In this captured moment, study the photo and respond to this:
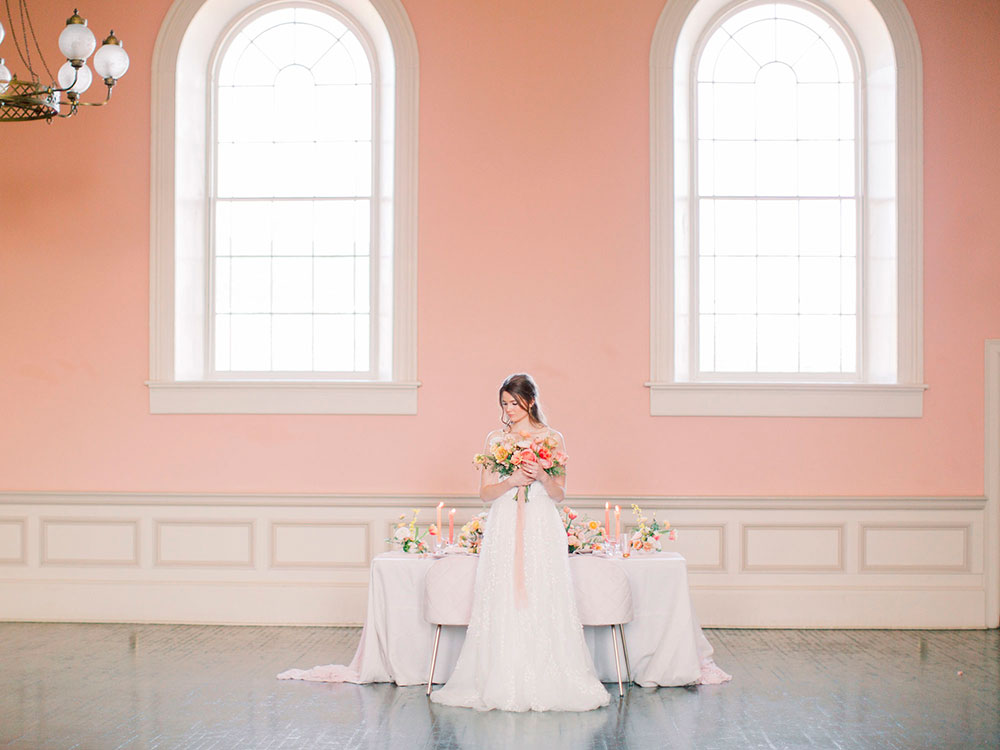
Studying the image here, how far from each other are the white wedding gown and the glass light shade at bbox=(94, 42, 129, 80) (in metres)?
2.97

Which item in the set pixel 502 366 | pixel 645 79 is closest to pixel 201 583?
pixel 502 366

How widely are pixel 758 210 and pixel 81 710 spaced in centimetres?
576

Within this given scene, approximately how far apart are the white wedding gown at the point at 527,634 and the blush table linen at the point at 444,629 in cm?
37

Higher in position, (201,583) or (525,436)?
(525,436)

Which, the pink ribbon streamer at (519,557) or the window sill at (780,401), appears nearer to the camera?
the pink ribbon streamer at (519,557)

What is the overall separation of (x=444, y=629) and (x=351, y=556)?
1760 mm

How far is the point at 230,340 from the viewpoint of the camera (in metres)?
7.91

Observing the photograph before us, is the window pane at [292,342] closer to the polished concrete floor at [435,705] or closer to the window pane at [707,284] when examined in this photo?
the polished concrete floor at [435,705]

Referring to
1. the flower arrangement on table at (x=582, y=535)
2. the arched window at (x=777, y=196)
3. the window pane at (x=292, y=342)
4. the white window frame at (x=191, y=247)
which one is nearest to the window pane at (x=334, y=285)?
the window pane at (x=292, y=342)

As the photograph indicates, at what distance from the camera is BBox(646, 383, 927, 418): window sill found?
7.30 metres

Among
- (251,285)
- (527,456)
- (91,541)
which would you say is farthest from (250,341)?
(527,456)

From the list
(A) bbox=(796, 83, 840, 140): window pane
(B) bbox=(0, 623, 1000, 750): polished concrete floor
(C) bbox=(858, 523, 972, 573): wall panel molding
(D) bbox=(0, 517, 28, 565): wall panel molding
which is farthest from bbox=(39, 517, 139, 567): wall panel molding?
(A) bbox=(796, 83, 840, 140): window pane

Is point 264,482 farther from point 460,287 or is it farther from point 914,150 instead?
point 914,150

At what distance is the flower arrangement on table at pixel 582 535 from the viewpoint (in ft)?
19.0
